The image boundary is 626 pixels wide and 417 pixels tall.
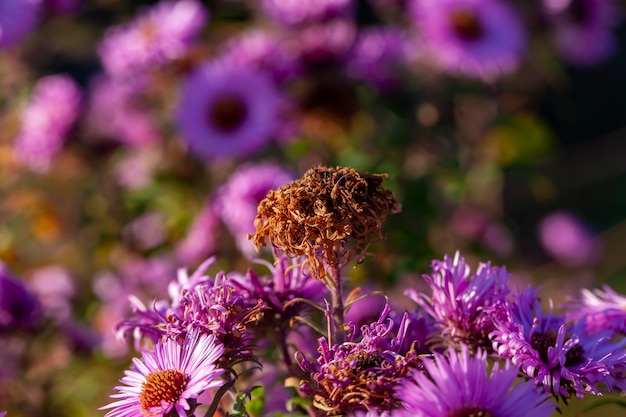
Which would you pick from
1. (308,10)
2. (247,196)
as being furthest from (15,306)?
(308,10)

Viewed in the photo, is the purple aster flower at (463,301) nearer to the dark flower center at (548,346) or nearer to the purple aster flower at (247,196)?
the dark flower center at (548,346)

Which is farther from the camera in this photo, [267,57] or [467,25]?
[467,25]

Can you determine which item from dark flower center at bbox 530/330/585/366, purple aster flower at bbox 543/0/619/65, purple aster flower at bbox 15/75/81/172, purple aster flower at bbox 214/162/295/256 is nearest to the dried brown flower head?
dark flower center at bbox 530/330/585/366

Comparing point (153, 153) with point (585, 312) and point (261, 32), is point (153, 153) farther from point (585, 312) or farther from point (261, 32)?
A: point (585, 312)

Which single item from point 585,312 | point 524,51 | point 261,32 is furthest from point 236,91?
point 585,312

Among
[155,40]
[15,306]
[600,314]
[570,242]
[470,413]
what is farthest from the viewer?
[570,242]

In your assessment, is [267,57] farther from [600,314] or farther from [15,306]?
[600,314]

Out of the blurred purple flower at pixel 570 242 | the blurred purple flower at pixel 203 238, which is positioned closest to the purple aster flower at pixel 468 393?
the blurred purple flower at pixel 203 238
